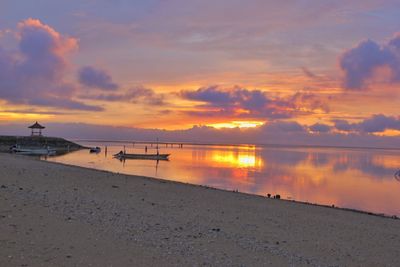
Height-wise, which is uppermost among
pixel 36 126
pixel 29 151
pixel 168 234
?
pixel 36 126

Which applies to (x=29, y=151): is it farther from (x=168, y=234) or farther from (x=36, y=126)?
(x=168, y=234)

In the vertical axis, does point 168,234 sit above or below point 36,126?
below

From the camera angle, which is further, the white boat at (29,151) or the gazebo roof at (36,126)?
the gazebo roof at (36,126)

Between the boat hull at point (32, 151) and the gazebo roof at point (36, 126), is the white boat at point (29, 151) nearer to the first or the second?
the boat hull at point (32, 151)

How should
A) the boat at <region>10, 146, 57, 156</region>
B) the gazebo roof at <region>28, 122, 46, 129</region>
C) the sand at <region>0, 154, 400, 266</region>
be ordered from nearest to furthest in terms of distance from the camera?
the sand at <region>0, 154, 400, 266</region>
the boat at <region>10, 146, 57, 156</region>
the gazebo roof at <region>28, 122, 46, 129</region>

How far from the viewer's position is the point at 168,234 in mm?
9797

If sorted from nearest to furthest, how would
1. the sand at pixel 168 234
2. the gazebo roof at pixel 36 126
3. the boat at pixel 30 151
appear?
the sand at pixel 168 234
the boat at pixel 30 151
the gazebo roof at pixel 36 126

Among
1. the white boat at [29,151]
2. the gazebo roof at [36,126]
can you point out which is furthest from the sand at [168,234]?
the gazebo roof at [36,126]

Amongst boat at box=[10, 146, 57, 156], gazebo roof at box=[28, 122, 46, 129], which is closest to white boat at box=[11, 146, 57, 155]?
boat at box=[10, 146, 57, 156]

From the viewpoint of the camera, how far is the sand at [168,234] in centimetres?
782

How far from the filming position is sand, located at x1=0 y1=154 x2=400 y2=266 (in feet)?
25.7

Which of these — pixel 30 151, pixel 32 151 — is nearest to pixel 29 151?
pixel 30 151

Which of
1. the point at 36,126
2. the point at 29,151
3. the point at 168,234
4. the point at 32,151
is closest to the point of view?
the point at 168,234

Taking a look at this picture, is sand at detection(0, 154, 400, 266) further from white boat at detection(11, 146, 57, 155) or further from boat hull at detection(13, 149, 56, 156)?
white boat at detection(11, 146, 57, 155)
